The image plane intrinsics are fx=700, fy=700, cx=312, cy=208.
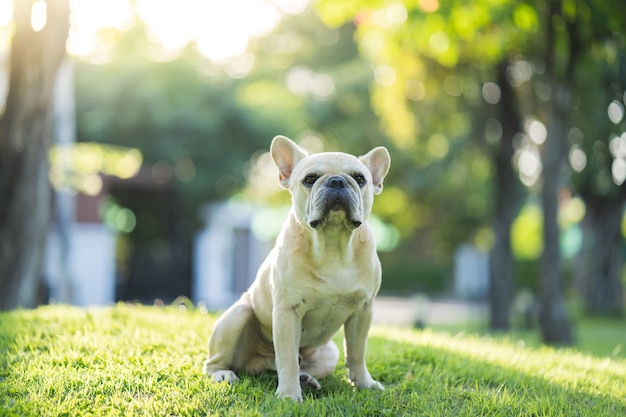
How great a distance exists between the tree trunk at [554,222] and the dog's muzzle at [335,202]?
8.51 metres

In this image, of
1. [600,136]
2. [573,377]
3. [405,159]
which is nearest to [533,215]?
[405,159]

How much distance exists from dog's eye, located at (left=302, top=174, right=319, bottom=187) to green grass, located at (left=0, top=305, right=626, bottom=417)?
1469mm

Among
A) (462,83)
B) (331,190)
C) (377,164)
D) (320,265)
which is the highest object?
(462,83)

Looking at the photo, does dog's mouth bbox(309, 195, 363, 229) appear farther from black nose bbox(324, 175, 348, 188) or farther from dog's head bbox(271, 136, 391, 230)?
black nose bbox(324, 175, 348, 188)

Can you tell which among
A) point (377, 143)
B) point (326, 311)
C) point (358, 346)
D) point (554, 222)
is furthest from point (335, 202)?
point (377, 143)

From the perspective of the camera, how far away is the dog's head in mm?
4559

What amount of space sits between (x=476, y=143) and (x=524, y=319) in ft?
15.4

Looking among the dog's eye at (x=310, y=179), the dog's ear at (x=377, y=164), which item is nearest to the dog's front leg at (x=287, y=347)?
the dog's eye at (x=310, y=179)

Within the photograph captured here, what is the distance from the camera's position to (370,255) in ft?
16.2

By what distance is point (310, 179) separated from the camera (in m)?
4.79

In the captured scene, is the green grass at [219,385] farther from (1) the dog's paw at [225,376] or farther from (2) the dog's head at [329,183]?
(2) the dog's head at [329,183]

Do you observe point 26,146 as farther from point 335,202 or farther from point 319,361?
point 335,202

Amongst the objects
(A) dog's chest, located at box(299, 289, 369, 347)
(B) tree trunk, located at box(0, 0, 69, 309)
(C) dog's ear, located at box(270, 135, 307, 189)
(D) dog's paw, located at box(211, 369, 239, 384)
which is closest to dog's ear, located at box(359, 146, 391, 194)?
(C) dog's ear, located at box(270, 135, 307, 189)

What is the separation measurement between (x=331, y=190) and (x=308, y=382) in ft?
5.27
